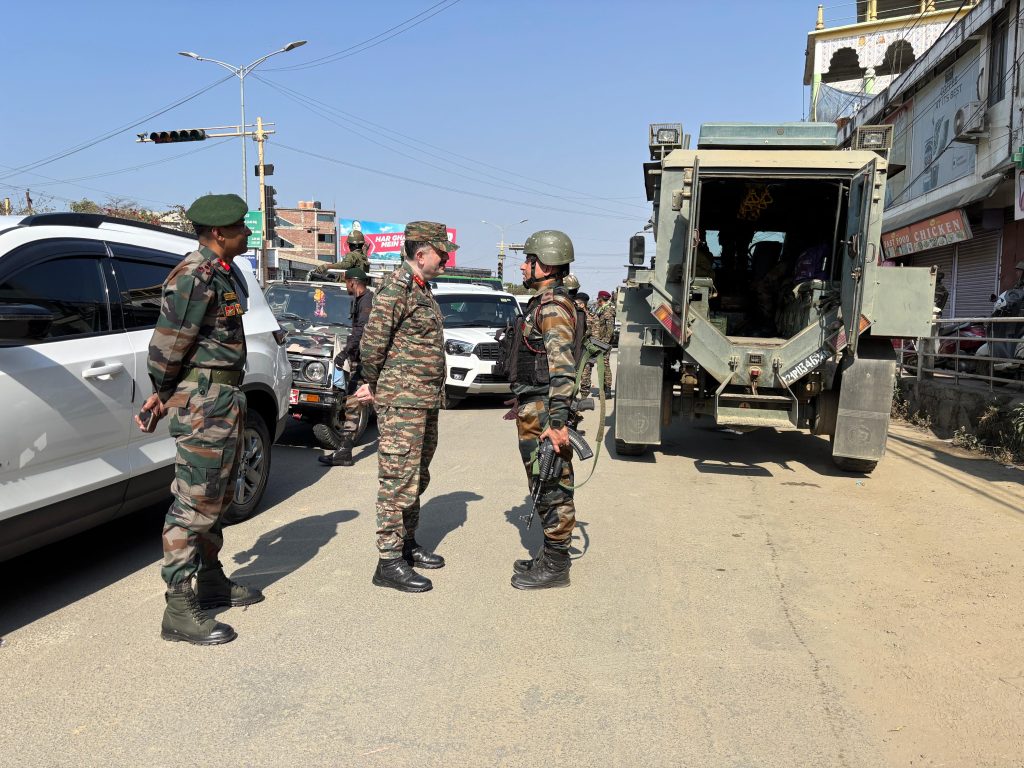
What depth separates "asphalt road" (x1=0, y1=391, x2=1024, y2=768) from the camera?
9.41 ft

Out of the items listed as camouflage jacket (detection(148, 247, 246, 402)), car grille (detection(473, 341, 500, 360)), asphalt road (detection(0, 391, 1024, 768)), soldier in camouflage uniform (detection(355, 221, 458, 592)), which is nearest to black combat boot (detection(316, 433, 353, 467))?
asphalt road (detection(0, 391, 1024, 768))

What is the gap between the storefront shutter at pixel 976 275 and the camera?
1561 centimetres

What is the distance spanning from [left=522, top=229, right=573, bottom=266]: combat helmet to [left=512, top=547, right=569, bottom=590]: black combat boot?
1614mm

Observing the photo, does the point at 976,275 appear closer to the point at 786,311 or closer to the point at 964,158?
the point at 964,158

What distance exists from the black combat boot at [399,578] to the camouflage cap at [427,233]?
176 cm

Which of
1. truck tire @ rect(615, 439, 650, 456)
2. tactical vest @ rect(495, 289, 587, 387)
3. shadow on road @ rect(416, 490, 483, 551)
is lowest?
shadow on road @ rect(416, 490, 483, 551)

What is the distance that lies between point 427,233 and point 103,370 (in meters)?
1.86

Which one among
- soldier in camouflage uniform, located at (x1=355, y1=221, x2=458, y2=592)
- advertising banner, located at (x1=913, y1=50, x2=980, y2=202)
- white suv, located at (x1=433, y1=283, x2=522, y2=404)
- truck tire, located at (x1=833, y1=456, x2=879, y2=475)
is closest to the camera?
soldier in camouflage uniform, located at (x1=355, y1=221, x2=458, y2=592)

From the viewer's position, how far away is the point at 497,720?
119 inches

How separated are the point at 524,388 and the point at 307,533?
200 cm

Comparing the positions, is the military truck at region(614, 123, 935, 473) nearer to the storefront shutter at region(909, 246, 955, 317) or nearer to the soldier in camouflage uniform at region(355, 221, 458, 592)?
the soldier in camouflage uniform at region(355, 221, 458, 592)

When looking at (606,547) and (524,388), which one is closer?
(524,388)

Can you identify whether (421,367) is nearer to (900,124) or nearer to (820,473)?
(820,473)

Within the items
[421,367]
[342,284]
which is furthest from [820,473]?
[342,284]
